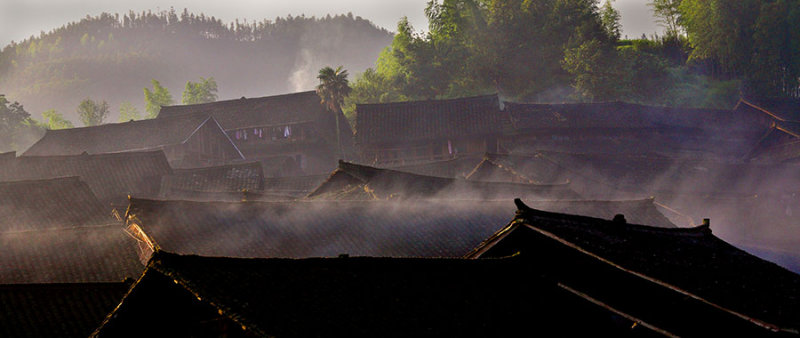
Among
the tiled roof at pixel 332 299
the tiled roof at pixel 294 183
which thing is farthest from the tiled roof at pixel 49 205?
the tiled roof at pixel 332 299

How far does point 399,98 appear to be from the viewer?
78125 millimetres

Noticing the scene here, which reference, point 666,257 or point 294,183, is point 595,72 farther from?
point 666,257

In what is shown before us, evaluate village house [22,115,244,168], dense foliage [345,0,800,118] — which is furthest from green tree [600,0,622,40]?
village house [22,115,244,168]

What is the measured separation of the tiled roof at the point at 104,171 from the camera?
41438 millimetres

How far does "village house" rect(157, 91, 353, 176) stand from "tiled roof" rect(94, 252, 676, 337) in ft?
190

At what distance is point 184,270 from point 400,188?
17.6 meters

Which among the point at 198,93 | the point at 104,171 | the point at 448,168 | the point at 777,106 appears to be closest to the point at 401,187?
the point at 448,168

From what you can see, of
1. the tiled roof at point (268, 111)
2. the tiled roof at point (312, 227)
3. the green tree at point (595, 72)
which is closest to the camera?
the tiled roof at point (312, 227)

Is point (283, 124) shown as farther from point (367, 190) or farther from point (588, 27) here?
point (367, 190)

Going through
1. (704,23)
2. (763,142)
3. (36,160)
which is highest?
(704,23)

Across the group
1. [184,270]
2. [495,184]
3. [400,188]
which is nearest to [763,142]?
[495,184]

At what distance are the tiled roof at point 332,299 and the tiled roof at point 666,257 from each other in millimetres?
601

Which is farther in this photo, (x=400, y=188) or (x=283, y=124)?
(x=283, y=124)

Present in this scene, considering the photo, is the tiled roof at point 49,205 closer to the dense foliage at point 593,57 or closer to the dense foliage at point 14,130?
the dense foliage at point 593,57
